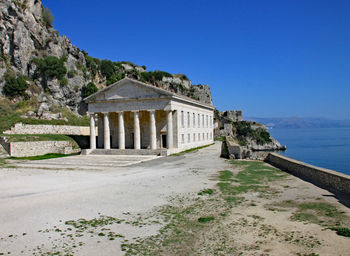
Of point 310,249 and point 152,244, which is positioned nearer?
point 310,249

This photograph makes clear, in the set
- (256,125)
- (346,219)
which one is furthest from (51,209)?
(256,125)

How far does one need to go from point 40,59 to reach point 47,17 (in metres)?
17.4

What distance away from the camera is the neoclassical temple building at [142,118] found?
40.1 m

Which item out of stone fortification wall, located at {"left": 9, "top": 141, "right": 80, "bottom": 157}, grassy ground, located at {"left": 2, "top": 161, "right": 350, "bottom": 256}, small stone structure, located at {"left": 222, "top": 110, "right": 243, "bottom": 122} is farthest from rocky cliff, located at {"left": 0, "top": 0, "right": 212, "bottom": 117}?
grassy ground, located at {"left": 2, "top": 161, "right": 350, "bottom": 256}

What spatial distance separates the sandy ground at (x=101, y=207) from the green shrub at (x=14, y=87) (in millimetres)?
47421

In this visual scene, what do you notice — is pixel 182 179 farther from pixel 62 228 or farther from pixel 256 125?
pixel 256 125

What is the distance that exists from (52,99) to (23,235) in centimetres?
6619

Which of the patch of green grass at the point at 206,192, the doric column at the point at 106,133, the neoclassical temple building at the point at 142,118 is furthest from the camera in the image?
the doric column at the point at 106,133

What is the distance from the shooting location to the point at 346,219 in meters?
9.96

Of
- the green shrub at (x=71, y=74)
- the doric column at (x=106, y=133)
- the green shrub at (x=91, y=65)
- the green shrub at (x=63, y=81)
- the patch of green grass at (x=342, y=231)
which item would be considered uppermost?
the green shrub at (x=91, y=65)

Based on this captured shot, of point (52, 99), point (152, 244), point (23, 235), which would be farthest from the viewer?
point (52, 99)

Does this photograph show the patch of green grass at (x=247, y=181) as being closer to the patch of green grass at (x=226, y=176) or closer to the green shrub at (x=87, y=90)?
the patch of green grass at (x=226, y=176)

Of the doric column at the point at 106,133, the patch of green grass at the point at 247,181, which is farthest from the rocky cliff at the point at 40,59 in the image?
the patch of green grass at the point at 247,181

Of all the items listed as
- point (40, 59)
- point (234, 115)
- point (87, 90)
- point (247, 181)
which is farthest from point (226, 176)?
point (234, 115)
